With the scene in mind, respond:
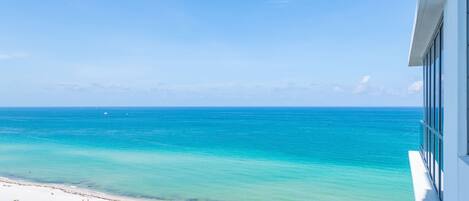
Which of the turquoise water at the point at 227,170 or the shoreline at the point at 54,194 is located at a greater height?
the shoreline at the point at 54,194

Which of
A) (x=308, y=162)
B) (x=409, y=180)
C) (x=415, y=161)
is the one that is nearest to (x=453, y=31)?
(x=415, y=161)

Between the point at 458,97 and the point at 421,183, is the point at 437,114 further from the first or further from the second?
the point at 458,97

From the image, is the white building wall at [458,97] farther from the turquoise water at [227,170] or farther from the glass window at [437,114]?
the turquoise water at [227,170]

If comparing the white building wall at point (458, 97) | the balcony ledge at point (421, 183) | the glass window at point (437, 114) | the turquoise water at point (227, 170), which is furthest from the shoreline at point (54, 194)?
the white building wall at point (458, 97)

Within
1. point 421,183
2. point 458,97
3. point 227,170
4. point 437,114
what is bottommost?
point 227,170

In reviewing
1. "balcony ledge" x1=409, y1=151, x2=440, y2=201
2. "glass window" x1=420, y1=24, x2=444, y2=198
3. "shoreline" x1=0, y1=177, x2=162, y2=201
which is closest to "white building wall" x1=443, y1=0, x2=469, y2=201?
"glass window" x1=420, y1=24, x2=444, y2=198

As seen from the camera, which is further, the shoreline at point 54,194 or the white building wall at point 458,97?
the shoreline at point 54,194

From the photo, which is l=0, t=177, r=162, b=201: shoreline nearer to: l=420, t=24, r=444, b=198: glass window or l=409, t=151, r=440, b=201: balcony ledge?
l=409, t=151, r=440, b=201: balcony ledge

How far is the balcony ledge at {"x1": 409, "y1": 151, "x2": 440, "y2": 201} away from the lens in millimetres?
5457

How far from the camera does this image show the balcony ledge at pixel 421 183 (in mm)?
5457

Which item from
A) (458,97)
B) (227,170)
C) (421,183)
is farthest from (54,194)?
(458,97)

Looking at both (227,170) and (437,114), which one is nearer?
(437,114)

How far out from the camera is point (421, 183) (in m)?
6.13

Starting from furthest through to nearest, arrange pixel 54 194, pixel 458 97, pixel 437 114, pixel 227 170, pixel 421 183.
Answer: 1. pixel 227 170
2. pixel 54 194
3. pixel 421 183
4. pixel 437 114
5. pixel 458 97
